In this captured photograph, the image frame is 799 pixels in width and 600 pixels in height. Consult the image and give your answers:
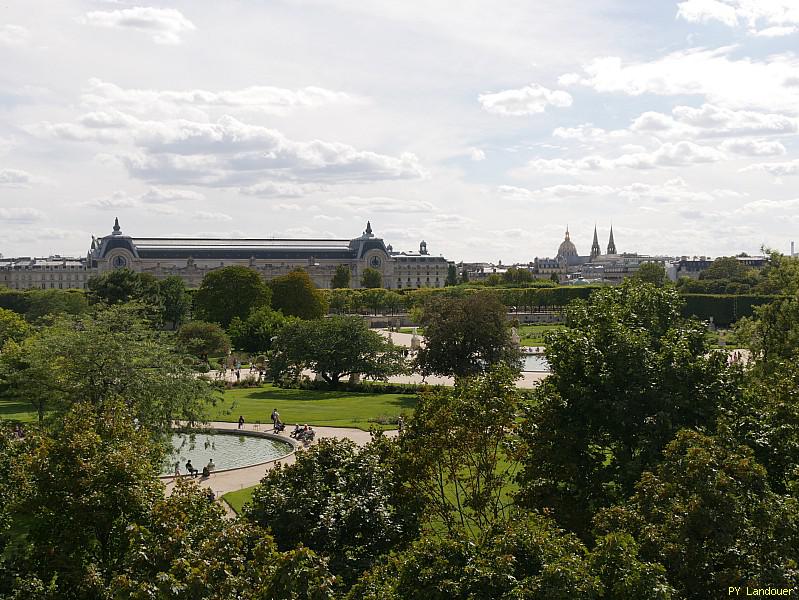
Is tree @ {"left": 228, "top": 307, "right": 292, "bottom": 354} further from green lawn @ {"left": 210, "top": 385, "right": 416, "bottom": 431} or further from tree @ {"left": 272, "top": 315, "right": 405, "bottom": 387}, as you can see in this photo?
tree @ {"left": 272, "top": 315, "right": 405, "bottom": 387}

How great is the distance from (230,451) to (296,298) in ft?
137

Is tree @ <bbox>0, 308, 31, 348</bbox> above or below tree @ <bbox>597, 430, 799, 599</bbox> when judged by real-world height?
above

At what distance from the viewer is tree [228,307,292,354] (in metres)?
57.5

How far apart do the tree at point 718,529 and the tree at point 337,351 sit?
3366cm

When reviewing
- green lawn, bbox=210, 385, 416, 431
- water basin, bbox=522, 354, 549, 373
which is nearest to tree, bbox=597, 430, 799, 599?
green lawn, bbox=210, 385, 416, 431

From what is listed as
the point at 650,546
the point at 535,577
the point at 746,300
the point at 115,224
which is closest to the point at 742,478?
the point at 650,546

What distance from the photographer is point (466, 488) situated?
16.8 meters

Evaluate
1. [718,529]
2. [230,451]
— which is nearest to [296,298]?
[230,451]

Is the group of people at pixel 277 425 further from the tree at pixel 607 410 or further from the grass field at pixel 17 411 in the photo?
the tree at pixel 607 410

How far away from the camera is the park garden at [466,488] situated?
32.8 ft

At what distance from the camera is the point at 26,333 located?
150 ft

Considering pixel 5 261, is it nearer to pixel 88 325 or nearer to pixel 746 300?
pixel 746 300

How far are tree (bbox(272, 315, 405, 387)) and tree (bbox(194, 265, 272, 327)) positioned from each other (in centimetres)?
2208

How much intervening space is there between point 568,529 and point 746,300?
71.2 metres
